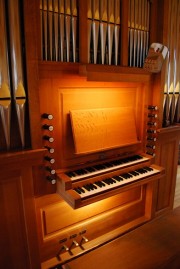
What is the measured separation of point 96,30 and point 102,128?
102 centimetres

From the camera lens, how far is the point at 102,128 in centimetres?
225

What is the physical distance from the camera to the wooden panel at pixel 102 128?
209 cm

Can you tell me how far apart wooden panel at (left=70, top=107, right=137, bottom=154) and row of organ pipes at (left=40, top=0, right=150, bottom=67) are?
0.55m

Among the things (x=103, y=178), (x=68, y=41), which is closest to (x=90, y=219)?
(x=103, y=178)

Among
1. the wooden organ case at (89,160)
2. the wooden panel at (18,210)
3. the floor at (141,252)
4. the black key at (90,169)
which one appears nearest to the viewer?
the wooden panel at (18,210)

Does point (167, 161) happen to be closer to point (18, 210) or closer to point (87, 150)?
point (87, 150)

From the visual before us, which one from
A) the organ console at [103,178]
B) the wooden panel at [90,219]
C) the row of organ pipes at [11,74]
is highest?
the row of organ pipes at [11,74]

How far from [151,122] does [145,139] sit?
0.80 ft

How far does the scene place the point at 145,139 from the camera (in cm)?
270

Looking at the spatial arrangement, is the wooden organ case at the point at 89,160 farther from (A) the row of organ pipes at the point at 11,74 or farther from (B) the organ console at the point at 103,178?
(A) the row of organ pipes at the point at 11,74

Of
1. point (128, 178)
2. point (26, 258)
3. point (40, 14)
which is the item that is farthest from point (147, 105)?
point (26, 258)

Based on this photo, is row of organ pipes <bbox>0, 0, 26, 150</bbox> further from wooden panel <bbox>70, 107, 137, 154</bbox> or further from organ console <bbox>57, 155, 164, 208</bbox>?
organ console <bbox>57, 155, 164, 208</bbox>

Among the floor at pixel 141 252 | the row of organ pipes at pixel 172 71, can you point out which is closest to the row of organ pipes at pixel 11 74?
the floor at pixel 141 252

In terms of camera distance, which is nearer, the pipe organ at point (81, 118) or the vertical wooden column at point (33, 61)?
the vertical wooden column at point (33, 61)
